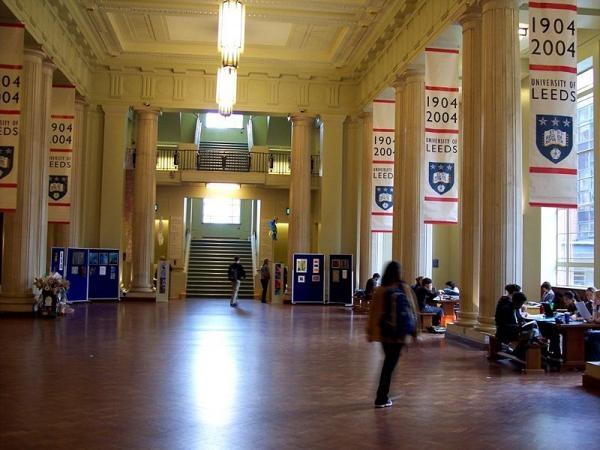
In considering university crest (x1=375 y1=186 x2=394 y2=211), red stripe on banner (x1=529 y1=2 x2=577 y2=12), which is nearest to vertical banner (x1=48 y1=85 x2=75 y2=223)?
university crest (x1=375 y1=186 x2=394 y2=211)

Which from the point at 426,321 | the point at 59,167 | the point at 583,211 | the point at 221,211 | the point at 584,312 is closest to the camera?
the point at 584,312

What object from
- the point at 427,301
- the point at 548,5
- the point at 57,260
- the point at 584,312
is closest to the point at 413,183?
the point at 427,301

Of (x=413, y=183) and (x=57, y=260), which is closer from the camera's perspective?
(x=413, y=183)

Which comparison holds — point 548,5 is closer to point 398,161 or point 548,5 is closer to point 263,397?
point 263,397

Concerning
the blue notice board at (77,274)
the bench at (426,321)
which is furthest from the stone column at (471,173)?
the blue notice board at (77,274)

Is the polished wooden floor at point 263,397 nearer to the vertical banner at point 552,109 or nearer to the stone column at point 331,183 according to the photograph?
the vertical banner at point 552,109

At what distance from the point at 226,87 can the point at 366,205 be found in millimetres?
7931

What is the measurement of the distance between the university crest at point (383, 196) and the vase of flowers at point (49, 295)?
28.4 ft

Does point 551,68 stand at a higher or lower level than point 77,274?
higher

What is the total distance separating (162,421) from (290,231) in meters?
17.4

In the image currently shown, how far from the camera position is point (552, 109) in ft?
32.6

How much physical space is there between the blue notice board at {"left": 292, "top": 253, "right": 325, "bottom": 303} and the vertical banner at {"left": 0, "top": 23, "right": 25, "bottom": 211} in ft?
33.6

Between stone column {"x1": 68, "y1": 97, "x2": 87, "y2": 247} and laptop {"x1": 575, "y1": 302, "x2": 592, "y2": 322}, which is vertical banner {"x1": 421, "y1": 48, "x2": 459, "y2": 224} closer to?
laptop {"x1": 575, "y1": 302, "x2": 592, "y2": 322}

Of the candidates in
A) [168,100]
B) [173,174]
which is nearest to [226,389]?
[168,100]
